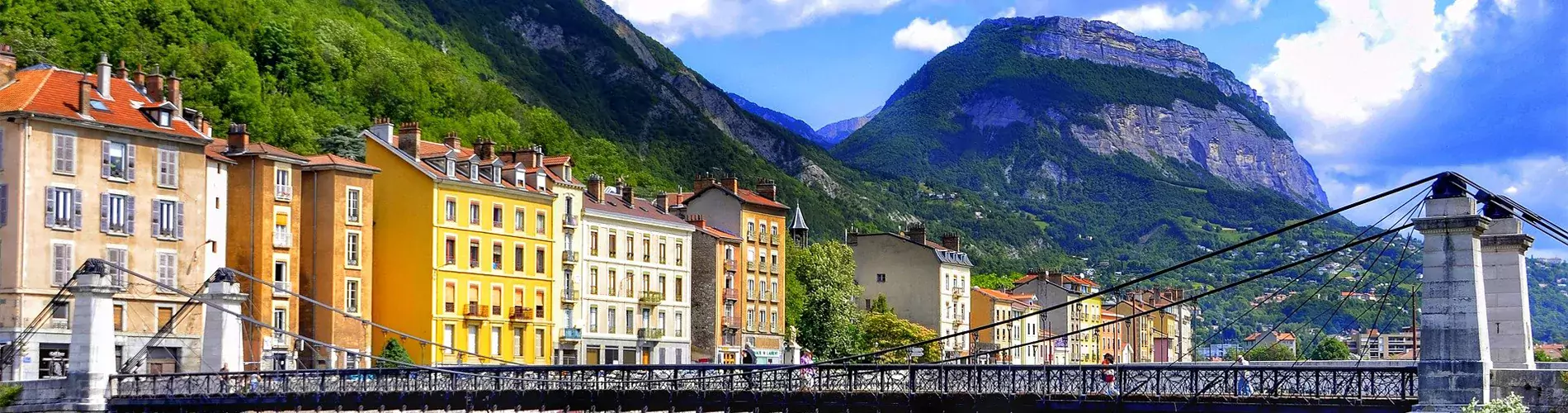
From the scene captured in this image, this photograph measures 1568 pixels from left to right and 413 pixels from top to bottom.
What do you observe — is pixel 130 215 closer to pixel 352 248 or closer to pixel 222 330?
pixel 222 330

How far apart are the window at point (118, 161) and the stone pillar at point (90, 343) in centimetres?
1015

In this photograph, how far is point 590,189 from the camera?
87188 mm

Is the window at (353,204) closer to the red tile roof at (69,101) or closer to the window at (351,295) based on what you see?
the window at (351,295)

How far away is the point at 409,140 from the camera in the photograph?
75.6 meters

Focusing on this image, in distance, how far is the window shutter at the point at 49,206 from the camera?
2351 inches

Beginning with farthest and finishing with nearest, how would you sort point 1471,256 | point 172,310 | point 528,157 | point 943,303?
1. point 943,303
2. point 528,157
3. point 172,310
4. point 1471,256

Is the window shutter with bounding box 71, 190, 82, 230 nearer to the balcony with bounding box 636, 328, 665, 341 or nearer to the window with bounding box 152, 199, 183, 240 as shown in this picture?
the window with bounding box 152, 199, 183, 240

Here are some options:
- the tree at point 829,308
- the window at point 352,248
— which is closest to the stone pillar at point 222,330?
the window at point 352,248

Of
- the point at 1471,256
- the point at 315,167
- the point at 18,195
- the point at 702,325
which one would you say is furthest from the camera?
the point at 702,325

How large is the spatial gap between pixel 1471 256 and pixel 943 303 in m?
86.4

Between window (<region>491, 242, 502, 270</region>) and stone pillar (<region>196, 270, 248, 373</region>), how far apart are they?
20.1 metres

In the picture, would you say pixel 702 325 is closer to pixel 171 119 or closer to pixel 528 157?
pixel 528 157

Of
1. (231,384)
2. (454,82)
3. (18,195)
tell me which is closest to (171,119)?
(18,195)

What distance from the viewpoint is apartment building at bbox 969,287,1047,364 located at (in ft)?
419
